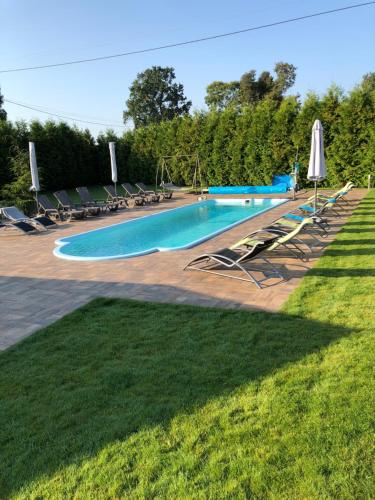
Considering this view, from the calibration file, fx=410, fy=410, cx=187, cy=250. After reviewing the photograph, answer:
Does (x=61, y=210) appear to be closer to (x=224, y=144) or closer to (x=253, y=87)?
(x=224, y=144)

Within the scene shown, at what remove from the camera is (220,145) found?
73.0ft

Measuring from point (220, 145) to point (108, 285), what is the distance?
57.0 feet

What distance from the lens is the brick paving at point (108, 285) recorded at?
17.2 ft

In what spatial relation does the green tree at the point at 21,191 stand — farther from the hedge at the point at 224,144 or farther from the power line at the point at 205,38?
the power line at the point at 205,38

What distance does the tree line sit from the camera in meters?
18.9

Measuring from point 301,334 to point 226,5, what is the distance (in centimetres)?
1641

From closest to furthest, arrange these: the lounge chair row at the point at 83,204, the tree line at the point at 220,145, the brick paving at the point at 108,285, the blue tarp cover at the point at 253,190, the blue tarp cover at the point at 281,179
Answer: the brick paving at the point at 108,285, the lounge chair row at the point at 83,204, the tree line at the point at 220,145, the blue tarp cover at the point at 253,190, the blue tarp cover at the point at 281,179

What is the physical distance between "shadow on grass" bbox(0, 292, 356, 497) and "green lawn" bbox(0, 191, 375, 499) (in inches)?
0.5

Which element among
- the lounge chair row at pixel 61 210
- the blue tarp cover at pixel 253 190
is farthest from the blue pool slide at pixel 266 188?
the lounge chair row at pixel 61 210

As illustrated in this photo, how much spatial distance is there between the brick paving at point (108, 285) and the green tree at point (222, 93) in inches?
2201

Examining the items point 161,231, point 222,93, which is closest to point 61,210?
point 161,231

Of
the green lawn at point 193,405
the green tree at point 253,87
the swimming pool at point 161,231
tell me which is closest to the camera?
the green lawn at point 193,405

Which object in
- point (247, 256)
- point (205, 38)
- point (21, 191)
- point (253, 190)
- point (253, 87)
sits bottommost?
point (247, 256)

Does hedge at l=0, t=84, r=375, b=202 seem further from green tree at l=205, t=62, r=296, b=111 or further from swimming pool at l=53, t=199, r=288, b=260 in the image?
green tree at l=205, t=62, r=296, b=111
